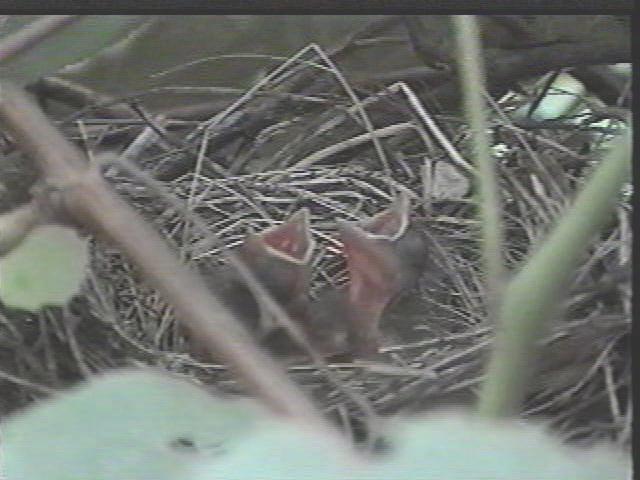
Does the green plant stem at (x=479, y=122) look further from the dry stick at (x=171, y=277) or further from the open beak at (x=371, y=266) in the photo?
the dry stick at (x=171, y=277)

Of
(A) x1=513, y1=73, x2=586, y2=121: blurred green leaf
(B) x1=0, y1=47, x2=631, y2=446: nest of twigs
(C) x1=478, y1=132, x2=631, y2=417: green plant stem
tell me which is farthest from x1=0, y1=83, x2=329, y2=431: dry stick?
(A) x1=513, y1=73, x2=586, y2=121: blurred green leaf

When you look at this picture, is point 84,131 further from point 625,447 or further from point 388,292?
point 625,447

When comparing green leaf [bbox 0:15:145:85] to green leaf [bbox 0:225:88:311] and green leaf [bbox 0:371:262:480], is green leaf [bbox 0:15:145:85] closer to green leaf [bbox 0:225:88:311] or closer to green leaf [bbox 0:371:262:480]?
green leaf [bbox 0:225:88:311]

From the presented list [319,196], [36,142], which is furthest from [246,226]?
[36,142]

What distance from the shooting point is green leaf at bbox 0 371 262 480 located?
2.91 feet

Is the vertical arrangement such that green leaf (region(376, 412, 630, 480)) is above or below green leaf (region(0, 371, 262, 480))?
below

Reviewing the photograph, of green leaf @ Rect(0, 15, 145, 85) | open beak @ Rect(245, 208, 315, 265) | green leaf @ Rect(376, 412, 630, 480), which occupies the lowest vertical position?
green leaf @ Rect(376, 412, 630, 480)

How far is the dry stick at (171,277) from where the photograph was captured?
859mm

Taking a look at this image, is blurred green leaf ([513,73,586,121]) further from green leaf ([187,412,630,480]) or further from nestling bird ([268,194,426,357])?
green leaf ([187,412,630,480])

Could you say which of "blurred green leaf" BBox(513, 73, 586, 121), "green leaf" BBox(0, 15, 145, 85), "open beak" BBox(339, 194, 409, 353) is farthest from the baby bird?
"green leaf" BBox(0, 15, 145, 85)

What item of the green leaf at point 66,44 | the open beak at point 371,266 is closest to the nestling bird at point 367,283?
the open beak at point 371,266

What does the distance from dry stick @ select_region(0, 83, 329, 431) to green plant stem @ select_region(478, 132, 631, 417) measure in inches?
5.3

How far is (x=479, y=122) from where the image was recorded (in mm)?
906

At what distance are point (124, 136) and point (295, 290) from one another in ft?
0.58
